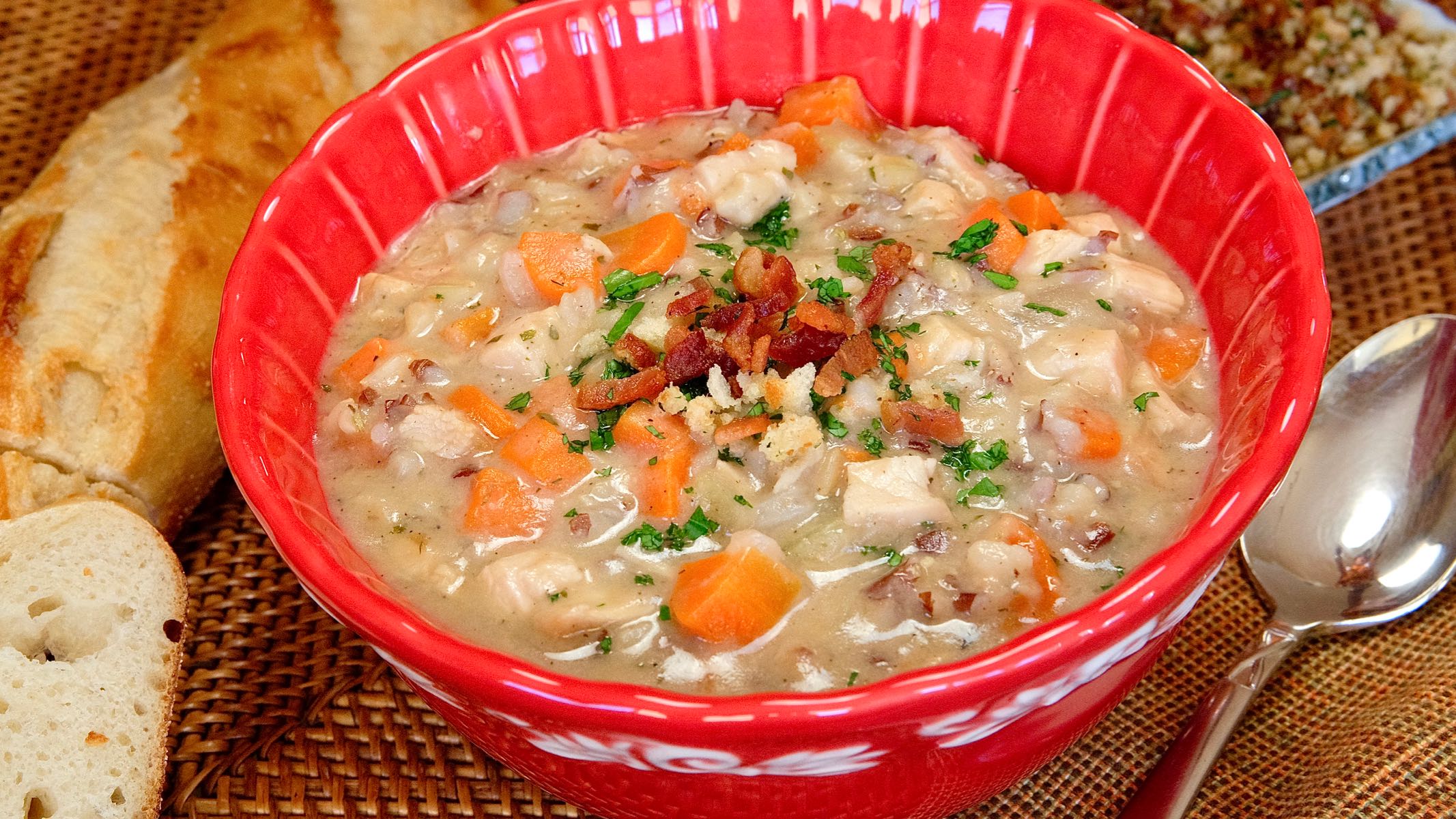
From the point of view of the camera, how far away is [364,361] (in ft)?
10.9

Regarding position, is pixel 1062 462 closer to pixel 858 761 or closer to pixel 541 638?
pixel 858 761

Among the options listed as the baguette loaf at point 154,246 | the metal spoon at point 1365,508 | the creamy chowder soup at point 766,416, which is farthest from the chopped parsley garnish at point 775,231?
the baguette loaf at point 154,246

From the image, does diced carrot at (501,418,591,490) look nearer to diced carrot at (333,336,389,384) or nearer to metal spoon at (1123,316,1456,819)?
diced carrot at (333,336,389,384)

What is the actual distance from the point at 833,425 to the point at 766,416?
16 cm

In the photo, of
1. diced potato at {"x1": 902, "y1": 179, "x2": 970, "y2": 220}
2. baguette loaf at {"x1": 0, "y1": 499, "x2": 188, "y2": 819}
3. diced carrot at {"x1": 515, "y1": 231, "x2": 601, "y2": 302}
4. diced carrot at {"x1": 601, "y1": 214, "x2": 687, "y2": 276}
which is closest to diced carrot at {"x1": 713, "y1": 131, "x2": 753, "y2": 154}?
diced carrot at {"x1": 601, "y1": 214, "x2": 687, "y2": 276}

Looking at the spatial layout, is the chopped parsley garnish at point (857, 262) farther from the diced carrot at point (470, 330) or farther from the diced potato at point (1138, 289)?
the diced carrot at point (470, 330)

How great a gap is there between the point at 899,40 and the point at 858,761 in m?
2.37

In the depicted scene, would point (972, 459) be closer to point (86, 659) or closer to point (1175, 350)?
point (1175, 350)

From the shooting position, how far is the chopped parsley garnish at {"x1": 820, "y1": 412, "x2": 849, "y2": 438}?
2.99 meters

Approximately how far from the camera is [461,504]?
298 centimetres

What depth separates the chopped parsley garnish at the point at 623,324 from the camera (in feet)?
10.7

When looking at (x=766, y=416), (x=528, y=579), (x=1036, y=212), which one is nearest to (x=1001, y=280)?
(x=1036, y=212)

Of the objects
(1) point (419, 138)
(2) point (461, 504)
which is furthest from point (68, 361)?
(2) point (461, 504)

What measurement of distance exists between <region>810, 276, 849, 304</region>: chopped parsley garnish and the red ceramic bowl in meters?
0.96
